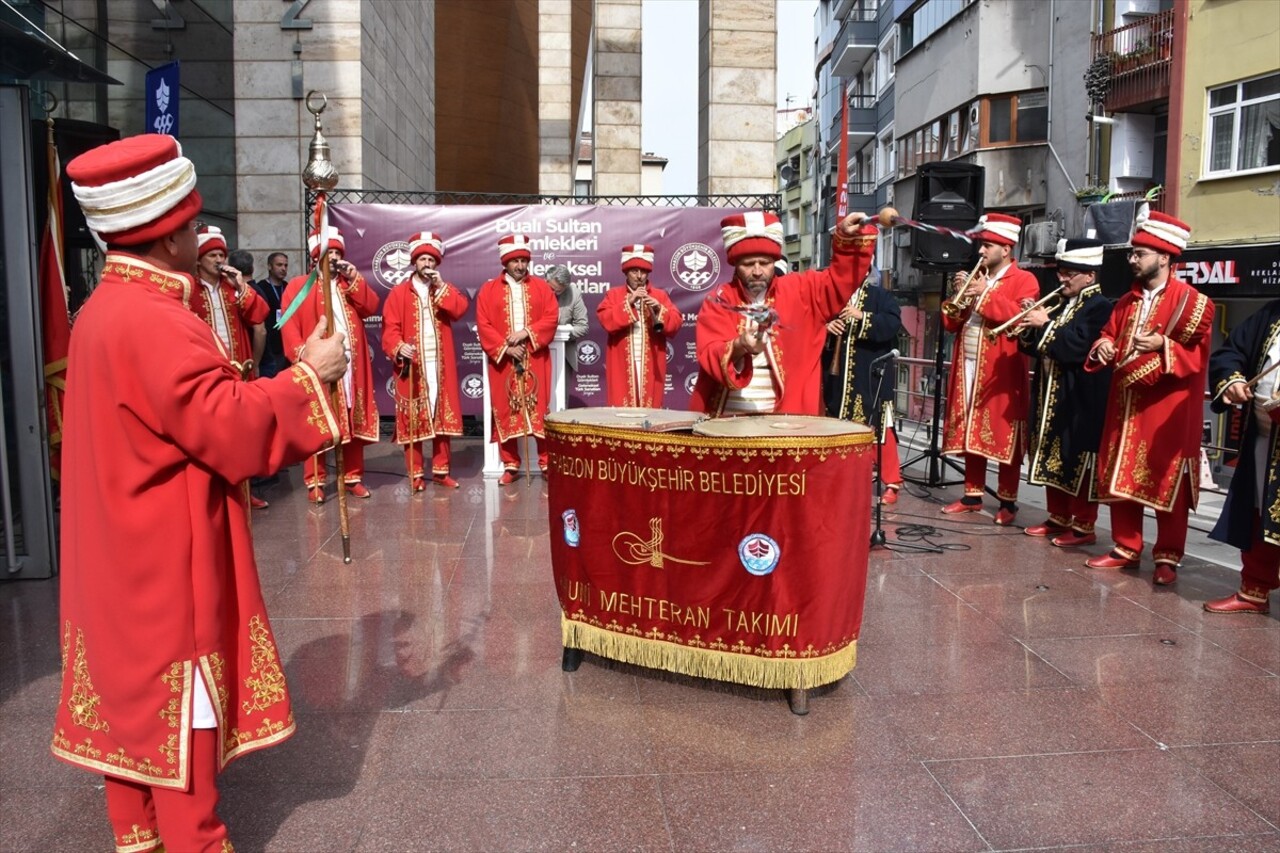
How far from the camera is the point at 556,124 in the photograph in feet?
80.9

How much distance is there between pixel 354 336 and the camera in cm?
865

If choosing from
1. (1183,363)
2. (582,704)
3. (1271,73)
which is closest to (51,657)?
(582,704)

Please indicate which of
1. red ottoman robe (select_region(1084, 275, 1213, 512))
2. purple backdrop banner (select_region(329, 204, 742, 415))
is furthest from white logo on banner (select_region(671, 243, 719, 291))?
red ottoman robe (select_region(1084, 275, 1213, 512))

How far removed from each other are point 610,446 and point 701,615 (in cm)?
77

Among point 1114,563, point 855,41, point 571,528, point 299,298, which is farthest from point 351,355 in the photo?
point 855,41

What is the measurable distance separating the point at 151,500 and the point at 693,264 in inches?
368

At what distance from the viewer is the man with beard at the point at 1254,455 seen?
5340 millimetres

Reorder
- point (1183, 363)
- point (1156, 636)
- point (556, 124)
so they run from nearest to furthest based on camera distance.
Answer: point (1156, 636) → point (1183, 363) → point (556, 124)

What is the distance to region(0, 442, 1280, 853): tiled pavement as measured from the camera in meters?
3.26

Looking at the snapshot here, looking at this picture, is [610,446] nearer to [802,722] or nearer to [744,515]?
[744,515]

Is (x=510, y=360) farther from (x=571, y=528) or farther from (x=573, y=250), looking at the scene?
(x=571, y=528)

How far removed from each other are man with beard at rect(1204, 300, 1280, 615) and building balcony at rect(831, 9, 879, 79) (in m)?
36.7

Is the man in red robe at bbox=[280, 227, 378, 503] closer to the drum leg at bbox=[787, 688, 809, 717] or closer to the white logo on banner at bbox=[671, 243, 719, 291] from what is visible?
the white logo on banner at bbox=[671, 243, 719, 291]

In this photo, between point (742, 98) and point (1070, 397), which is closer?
point (1070, 397)
